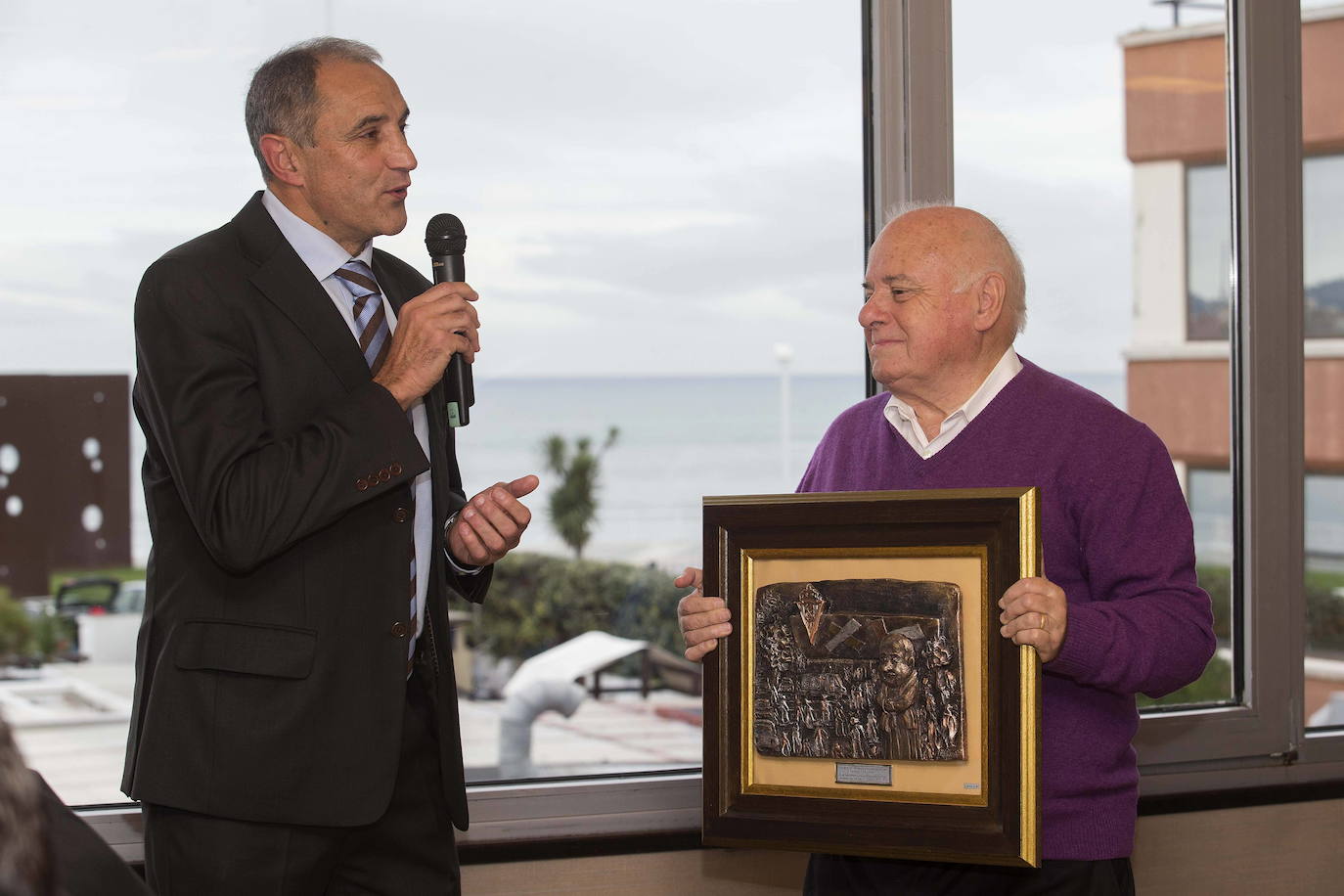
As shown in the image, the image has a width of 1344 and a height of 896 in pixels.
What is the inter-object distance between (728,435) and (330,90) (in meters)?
10.9

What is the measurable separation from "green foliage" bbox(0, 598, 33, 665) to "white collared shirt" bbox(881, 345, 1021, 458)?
77.9 inches

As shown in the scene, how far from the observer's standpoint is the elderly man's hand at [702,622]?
77.0 inches

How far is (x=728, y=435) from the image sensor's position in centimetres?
1277

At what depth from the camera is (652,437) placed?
47.8 ft

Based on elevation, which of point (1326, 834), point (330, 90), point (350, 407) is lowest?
point (1326, 834)

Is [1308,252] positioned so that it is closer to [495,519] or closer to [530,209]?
[495,519]

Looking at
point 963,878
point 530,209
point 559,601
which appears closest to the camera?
point 963,878

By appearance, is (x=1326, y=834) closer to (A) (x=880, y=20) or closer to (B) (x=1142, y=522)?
(B) (x=1142, y=522)

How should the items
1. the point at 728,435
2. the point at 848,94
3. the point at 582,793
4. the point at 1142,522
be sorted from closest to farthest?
the point at 1142,522
the point at 582,793
the point at 848,94
the point at 728,435

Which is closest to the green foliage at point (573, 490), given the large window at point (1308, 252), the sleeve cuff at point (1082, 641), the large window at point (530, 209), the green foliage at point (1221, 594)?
the large window at point (530, 209)

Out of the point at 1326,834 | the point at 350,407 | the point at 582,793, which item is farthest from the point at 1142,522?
the point at 1326,834

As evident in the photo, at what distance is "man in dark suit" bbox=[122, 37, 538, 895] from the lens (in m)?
1.73

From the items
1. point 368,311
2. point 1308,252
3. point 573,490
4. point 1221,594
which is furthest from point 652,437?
point 368,311

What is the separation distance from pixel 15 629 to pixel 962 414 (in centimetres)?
211
